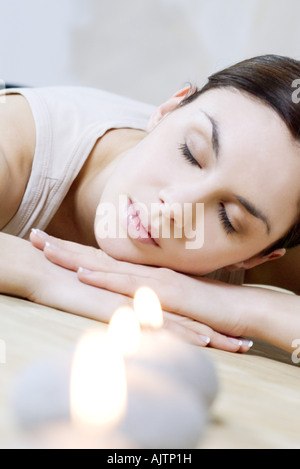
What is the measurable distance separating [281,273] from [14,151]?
73cm

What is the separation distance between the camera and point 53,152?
1268mm

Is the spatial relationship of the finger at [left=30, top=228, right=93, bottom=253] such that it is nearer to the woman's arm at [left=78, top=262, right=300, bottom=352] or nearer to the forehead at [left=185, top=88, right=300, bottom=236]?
the woman's arm at [left=78, top=262, right=300, bottom=352]

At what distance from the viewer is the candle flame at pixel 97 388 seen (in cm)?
33

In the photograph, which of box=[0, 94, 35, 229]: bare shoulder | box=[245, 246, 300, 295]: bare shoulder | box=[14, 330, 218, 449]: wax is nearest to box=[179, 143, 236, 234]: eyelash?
box=[0, 94, 35, 229]: bare shoulder

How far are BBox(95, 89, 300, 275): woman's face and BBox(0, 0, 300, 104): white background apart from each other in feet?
5.92

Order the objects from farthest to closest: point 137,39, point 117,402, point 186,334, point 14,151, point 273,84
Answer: point 137,39 → point 14,151 → point 273,84 → point 186,334 → point 117,402

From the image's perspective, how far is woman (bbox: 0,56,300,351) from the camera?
3.10ft

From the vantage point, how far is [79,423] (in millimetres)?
338

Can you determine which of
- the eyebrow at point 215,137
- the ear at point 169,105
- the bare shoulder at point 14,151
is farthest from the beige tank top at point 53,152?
the eyebrow at point 215,137

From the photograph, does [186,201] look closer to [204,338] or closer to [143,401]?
[204,338]

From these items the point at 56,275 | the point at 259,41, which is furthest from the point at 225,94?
the point at 259,41

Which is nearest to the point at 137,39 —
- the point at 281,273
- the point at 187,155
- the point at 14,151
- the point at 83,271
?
the point at 281,273

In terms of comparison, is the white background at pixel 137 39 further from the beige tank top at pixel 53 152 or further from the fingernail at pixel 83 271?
the fingernail at pixel 83 271
